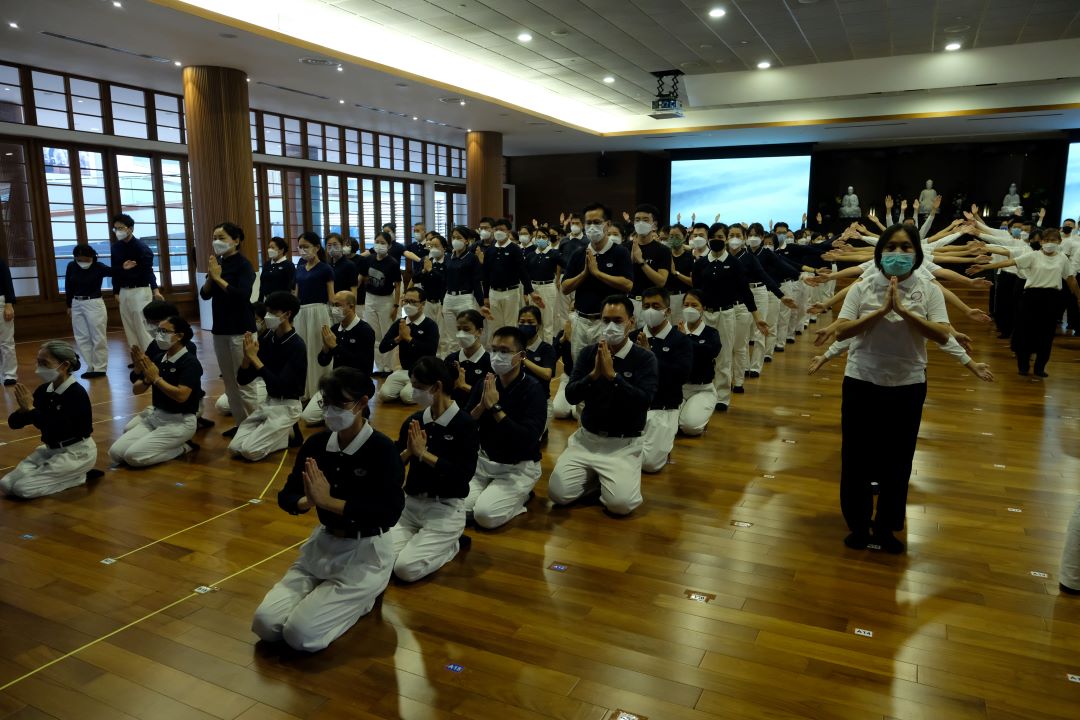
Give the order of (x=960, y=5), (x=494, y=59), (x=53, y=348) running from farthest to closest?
(x=494, y=59)
(x=960, y=5)
(x=53, y=348)

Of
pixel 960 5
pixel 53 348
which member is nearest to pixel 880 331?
pixel 53 348

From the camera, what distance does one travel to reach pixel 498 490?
14.3ft

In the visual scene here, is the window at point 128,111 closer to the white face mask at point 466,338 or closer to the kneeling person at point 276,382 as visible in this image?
the kneeling person at point 276,382

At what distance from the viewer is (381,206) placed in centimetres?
1752

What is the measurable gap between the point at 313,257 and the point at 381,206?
10850 mm

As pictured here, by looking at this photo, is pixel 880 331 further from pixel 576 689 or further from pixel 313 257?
pixel 313 257

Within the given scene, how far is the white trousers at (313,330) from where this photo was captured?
7109mm

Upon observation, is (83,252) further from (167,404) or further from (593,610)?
(593,610)

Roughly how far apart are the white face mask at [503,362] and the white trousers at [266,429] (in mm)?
2202

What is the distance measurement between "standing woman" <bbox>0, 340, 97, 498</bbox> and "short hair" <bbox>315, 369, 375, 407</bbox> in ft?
9.13

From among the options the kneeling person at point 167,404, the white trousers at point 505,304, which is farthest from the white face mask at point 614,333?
the white trousers at point 505,304

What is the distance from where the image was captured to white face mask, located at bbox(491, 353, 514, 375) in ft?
14.1

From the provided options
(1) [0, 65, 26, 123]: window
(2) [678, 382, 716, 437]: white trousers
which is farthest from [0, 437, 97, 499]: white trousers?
(1) [0, 65, 26, 123]: window

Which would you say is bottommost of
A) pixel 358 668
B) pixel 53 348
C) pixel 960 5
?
pixel 358 668
